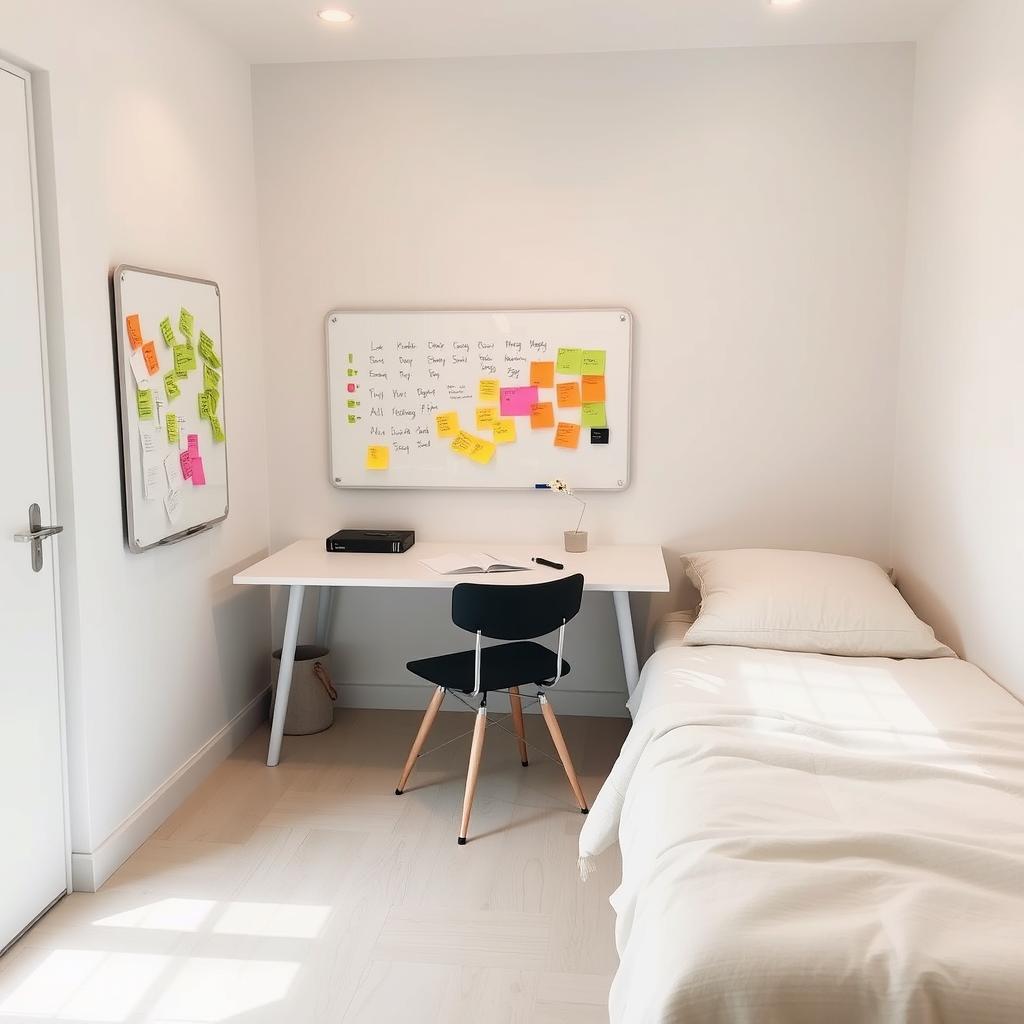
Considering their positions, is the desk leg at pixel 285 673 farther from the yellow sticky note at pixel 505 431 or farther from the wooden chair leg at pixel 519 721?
the yellow sticky note at pixel 505 431

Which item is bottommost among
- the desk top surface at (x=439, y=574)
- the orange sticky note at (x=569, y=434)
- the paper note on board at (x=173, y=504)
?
the desk top surface at (x=439, y=574)

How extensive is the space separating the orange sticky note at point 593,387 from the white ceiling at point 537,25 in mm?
1152

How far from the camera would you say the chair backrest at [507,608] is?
2.85 meters

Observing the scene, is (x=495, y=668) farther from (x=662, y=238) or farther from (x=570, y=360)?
(x=662, y=238)

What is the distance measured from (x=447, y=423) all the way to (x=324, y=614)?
915 mm

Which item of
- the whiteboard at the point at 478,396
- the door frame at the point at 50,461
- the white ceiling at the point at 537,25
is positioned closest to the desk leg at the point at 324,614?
the whiteboard at the point at 478,396

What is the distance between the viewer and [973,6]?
2.88 meters

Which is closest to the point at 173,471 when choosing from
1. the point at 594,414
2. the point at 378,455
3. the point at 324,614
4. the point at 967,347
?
the point at 378,455

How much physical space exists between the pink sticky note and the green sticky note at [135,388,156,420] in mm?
1311

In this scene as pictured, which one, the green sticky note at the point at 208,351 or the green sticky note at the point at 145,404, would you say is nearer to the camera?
the green sticky note at the point at 145,404

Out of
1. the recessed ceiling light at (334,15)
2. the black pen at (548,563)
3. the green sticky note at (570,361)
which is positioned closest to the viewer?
the recessed ceiling light at (334,15)

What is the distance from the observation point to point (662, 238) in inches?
141

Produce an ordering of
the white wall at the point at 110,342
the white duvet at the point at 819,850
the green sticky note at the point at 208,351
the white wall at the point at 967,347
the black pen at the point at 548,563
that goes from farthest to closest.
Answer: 1. the black pen at the point at 548,563
2. the green sticky note at the point at 208,351
3. the white wall at the point at 967,347
4. the white wall at the point at 110,342
5. the white duvet at the point at 819,850

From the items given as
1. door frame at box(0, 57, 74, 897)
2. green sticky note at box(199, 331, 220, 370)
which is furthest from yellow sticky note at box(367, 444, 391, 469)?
door frame at box(0, 57, 74, 897)
